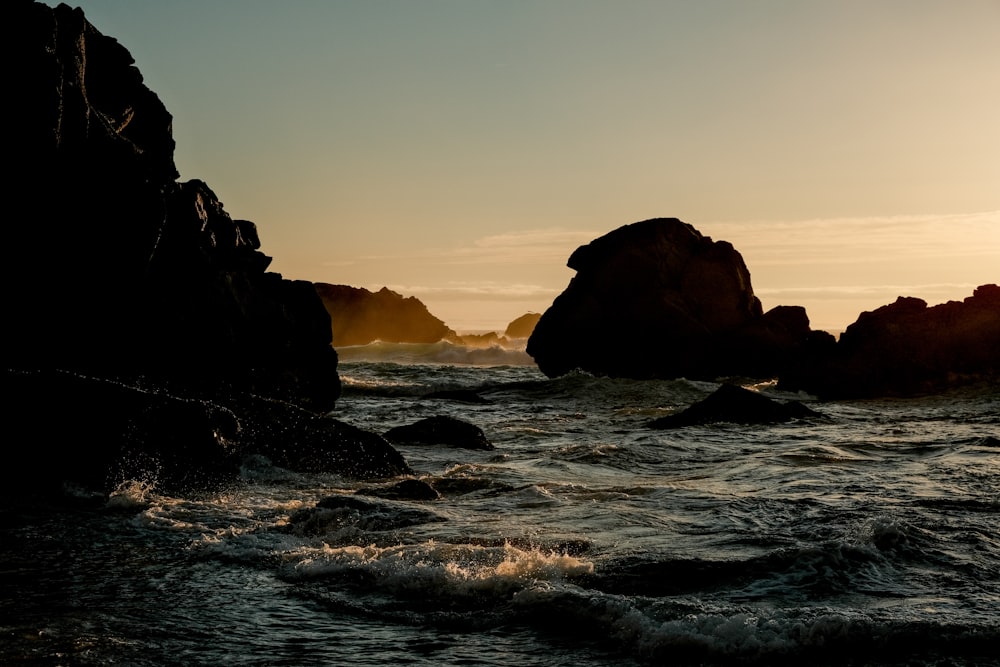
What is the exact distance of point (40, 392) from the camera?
1208cm

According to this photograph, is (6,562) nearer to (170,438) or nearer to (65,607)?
(65,607)

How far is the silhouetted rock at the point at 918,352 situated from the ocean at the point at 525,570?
945 inches

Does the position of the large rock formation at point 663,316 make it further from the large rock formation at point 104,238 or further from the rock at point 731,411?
the large rock formation at point 104,238

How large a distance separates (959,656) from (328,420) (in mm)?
→ 10288

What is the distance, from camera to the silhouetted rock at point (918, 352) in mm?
38312

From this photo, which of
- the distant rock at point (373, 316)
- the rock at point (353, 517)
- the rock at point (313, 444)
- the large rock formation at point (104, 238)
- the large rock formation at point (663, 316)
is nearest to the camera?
the rock at point (353, 517)

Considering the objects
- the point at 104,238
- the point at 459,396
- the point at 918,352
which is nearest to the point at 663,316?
the point at 918,352

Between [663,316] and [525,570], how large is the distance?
146ft

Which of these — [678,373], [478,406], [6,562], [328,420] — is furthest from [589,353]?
[6,562]

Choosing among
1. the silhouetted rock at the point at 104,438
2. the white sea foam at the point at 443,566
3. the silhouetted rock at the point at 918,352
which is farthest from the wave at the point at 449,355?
the white sea foam at the point at 443,566

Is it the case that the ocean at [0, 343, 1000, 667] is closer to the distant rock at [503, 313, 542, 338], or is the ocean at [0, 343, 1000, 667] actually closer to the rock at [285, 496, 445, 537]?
the rock at [285, 496, 445, 537]

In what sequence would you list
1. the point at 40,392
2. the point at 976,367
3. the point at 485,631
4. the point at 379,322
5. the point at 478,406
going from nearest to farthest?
the point at 485,631, the point at 40,392, the point at 478,406, the point at 976,367, the point at 379,322

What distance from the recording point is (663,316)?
51531 millimetres

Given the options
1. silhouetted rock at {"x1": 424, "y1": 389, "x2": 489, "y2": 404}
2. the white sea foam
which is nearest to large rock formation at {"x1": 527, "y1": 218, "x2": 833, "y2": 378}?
silhouetted rock at {"x1": 424, "y1": 389, "x2": 489, "y2": 404}
